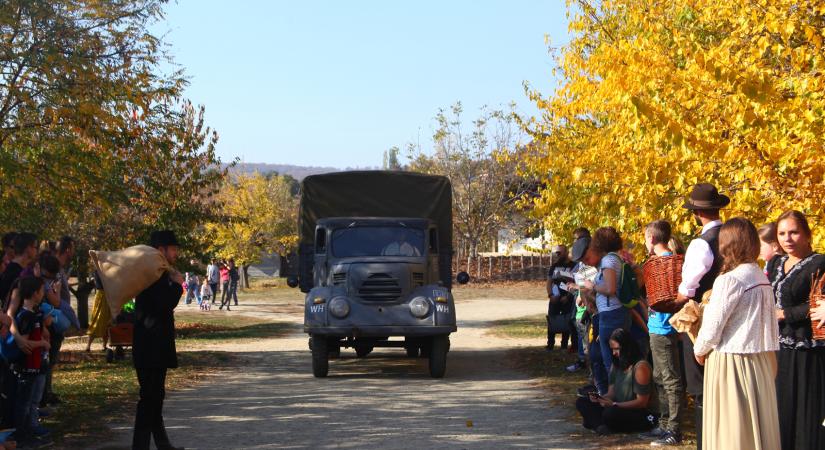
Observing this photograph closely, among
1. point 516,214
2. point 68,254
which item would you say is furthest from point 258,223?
point 68,254

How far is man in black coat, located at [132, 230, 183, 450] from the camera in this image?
8.93m

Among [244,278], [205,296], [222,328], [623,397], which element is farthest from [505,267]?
[623,397]

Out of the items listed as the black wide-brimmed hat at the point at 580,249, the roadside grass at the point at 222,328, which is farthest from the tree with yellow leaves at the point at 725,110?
the roadside grass at the point at 222,328

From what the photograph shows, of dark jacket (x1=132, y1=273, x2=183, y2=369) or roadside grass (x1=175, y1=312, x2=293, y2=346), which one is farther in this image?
roadside grass (x1=175, y1=312, x2=293, y2=346)

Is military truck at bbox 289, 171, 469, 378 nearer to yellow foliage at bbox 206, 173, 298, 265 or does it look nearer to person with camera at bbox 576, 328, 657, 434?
person with camera at bbox 576, 328, 657, 434

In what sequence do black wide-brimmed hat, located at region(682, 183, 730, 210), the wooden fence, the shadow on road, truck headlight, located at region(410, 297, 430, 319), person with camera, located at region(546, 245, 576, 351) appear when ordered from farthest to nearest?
the wooden fence, person with camera, located at region(546, 245, 576, 351), truck headlight, located at region(410, 297, 430, 319), the shadow on road, black wide-brimmed hat, located at region(682, 183, 730, 210)

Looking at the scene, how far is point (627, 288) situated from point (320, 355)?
5966 millimetres

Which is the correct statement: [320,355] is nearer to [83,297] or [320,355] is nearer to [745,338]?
[745,338]

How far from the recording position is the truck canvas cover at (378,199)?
696 inches

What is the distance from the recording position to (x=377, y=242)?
1609cm

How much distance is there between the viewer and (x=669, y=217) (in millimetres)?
11484

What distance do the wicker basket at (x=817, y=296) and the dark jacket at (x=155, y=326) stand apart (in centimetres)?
522

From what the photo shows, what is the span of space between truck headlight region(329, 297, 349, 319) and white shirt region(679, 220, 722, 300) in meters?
7.32

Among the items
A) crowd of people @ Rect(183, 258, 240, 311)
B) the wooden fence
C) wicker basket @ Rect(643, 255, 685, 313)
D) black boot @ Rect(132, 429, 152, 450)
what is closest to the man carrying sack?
wicker basket @ Rect(643, 255, 685, 313)
